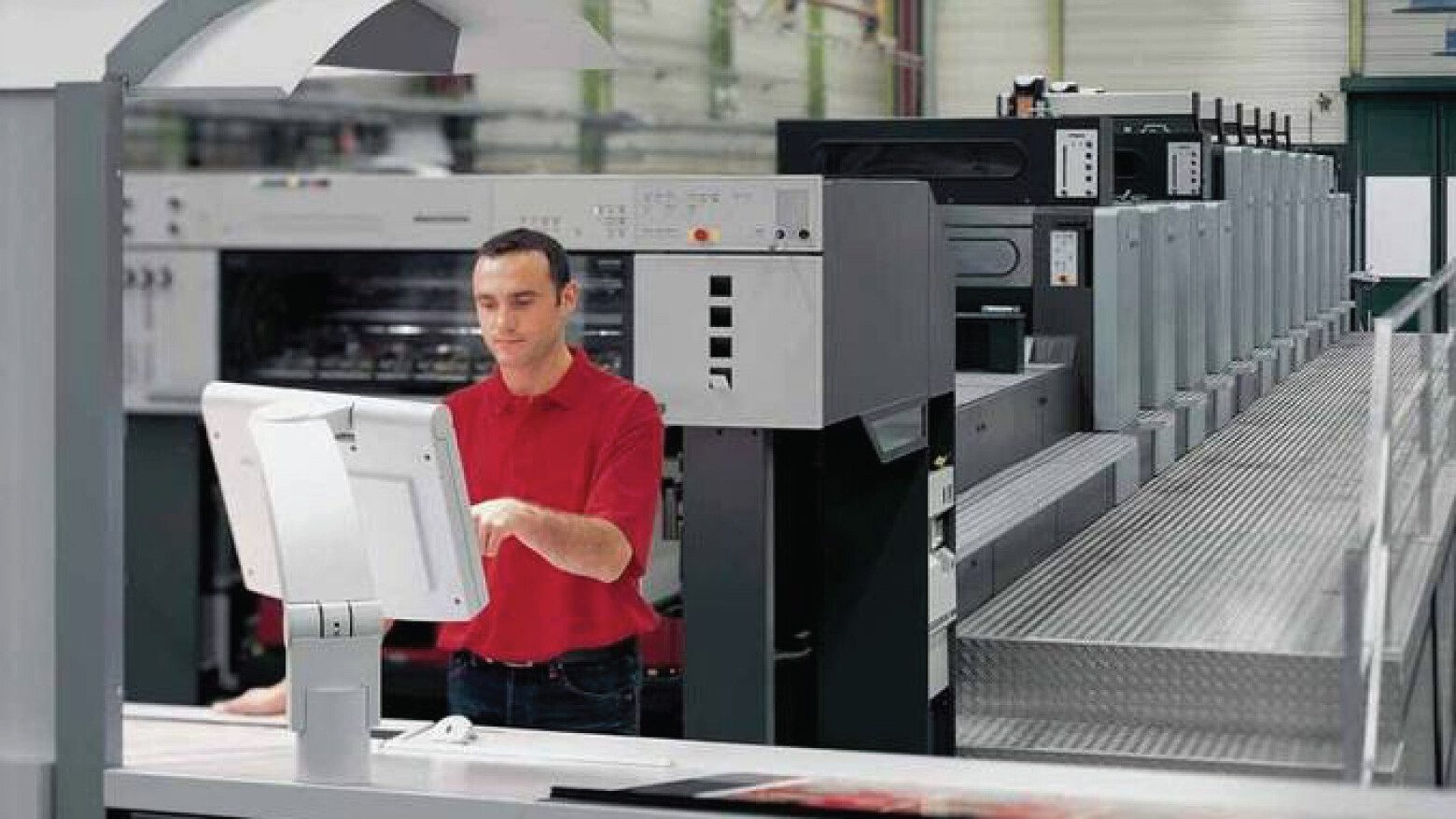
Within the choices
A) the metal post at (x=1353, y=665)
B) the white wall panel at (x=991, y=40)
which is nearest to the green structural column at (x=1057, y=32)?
the white wall panel at (x=991, y=40)

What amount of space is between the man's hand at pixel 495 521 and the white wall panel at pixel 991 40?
7.93 m

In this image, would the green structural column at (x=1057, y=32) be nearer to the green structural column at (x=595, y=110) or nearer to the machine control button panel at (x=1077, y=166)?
the green structural column at (x=595, y=110)

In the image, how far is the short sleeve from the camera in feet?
13.2

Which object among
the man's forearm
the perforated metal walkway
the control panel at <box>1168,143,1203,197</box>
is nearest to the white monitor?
the man's forearm

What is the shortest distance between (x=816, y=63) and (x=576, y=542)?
36.4 feet

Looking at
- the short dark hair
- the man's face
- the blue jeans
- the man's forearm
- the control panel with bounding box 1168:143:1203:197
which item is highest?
the control panel with bounding box 1168:143:1203:197

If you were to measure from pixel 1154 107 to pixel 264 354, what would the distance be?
6.13 m

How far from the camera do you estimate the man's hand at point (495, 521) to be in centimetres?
367

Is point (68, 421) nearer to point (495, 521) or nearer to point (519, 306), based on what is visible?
point (495, 521)

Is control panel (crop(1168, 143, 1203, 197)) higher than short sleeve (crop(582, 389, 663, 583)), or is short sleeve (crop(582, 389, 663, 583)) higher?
control panel (crop(1168, 143, 1203, 197))

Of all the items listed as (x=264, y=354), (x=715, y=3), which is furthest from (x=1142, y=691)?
(x=715, y=3)

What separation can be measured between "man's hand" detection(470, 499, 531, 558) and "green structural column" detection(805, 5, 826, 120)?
11.1 metres

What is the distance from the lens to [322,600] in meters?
2.83

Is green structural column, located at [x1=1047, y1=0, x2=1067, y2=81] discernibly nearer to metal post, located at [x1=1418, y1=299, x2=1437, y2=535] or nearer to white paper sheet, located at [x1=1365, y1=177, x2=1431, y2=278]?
white paper sheet, located at [x1=1365, y1=177, x2=1431, y2=278]
